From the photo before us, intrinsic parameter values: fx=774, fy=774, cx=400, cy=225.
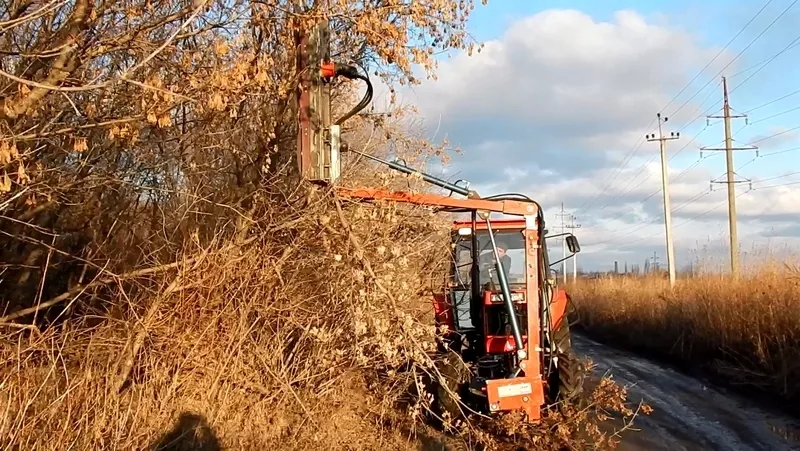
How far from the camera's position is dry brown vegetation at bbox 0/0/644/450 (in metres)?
5.88

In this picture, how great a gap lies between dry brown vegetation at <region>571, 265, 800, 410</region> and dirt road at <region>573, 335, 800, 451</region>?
0.78 m

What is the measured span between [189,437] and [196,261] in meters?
1.56

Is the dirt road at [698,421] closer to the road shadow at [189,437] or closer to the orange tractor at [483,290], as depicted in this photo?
the orange tractor at [483,290]

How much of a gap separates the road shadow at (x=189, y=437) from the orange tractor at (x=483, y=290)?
2033mm

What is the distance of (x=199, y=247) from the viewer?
7211 millimetres

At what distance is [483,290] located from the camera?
9336mm

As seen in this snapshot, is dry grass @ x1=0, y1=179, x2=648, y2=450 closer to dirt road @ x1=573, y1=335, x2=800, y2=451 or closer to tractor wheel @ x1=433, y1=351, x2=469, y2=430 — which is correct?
tractor wheel @ x1=433, y1=351, x2=469, y2=430

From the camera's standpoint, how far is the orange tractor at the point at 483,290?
22.4ft

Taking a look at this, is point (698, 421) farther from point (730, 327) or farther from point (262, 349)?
point (262, 349)

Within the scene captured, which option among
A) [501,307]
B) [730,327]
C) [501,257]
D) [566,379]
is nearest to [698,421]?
[566,379]

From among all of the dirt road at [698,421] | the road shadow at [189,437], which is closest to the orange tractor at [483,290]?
the dirt road at [698,421]

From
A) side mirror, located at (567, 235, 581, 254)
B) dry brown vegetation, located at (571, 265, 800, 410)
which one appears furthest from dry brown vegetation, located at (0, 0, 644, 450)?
dry brown vegetation, located at (571, 265, 800, 410)

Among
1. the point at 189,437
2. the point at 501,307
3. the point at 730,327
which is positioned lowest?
the point at 189,437

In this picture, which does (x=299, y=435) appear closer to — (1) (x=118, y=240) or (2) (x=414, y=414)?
(2) (x=414, y=414)
